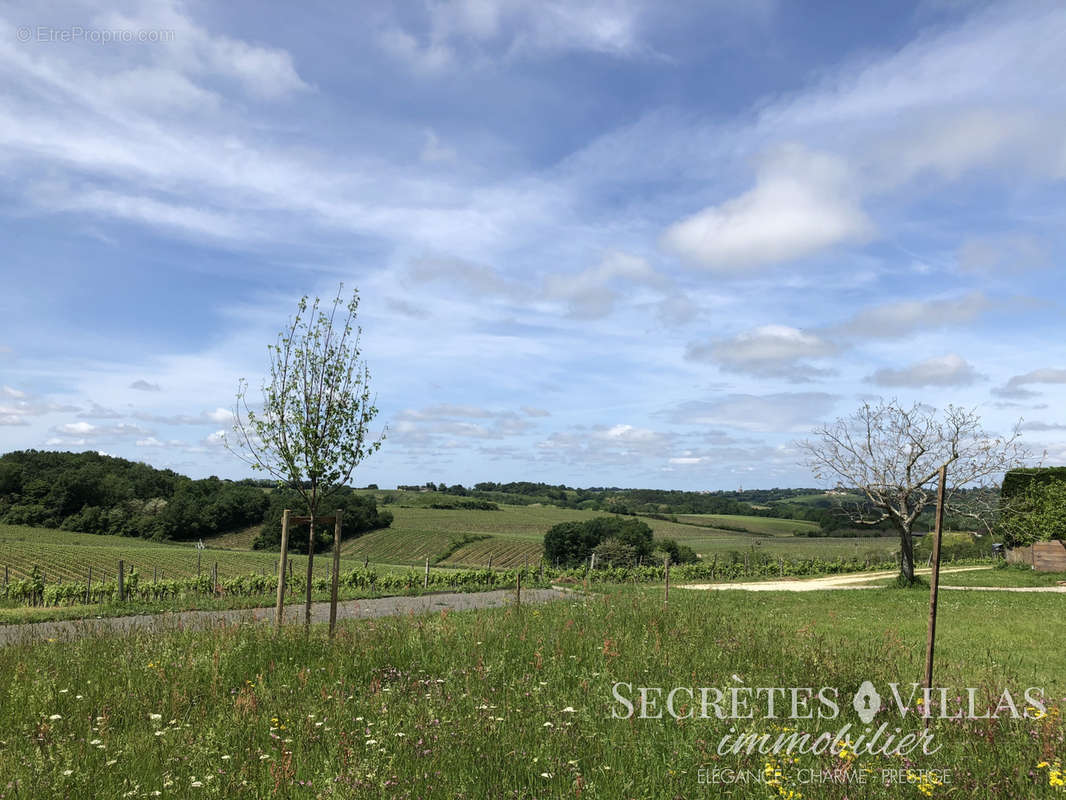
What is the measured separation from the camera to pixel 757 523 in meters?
117

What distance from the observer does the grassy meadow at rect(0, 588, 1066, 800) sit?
16.0ft

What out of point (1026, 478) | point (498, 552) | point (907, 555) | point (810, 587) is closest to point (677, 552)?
point (810, 587)

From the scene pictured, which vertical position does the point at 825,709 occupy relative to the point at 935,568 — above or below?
below

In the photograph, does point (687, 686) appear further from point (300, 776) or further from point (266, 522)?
point (266, 522)

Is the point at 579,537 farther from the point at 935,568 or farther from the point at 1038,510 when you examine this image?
the point at 935,568

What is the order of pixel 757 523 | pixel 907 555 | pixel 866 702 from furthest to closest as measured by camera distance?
pixel 757 523, pixel 907 555, pixel 866 702

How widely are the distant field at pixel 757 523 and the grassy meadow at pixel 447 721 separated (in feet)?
324

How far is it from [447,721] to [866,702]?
14.3ft

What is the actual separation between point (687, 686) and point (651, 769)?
2454 mm

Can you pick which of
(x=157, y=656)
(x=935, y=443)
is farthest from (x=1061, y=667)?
(x=935, y=443)

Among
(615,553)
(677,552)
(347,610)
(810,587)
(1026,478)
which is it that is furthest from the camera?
(677,552)

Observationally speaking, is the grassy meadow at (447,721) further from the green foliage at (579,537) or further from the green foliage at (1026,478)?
the green foliage at (579,537)

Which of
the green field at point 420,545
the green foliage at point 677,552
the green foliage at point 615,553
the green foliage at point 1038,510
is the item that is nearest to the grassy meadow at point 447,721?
the green foliage at point 1038,510

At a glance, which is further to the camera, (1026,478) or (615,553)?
(615,553)
